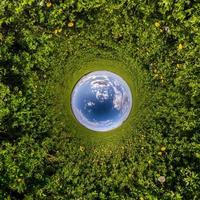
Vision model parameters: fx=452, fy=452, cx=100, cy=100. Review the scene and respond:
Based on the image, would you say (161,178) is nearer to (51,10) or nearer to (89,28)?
(89,28)

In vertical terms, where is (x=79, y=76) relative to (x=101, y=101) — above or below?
above

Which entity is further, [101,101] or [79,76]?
[79,76]

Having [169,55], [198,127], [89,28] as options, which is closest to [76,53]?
[89,28]
